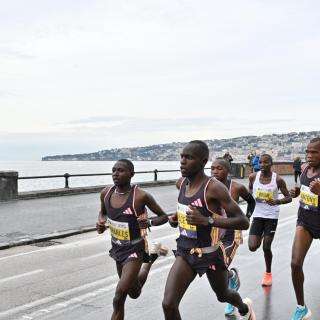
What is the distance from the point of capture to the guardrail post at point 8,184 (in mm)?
18531

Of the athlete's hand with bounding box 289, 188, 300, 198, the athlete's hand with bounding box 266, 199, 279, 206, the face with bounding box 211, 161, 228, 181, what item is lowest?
the athlete's hand with bounding box 266, 199, 279, 206

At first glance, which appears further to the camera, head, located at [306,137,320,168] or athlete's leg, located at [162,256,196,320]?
head, located at [306,137,320,168]

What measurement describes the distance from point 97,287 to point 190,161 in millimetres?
3306

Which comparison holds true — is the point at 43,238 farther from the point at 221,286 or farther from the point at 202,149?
the point at 202,149

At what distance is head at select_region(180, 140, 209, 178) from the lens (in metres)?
4.75

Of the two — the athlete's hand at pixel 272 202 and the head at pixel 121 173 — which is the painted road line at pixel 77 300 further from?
the athlete's hand at pixel 272 202

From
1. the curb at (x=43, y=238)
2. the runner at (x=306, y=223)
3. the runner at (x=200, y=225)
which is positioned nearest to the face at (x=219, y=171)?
the runner at (x=306, y=223)

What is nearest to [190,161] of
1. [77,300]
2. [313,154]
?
[313,154]

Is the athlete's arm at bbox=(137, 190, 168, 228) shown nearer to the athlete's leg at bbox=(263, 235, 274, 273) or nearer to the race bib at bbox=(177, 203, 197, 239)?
the race bib at bbox=(177, 203, 197, 239)

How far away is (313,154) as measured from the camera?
238 inches

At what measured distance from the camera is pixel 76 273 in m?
8.23

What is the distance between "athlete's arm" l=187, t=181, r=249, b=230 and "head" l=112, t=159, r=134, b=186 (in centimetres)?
110

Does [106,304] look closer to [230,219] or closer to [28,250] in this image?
[230,219]

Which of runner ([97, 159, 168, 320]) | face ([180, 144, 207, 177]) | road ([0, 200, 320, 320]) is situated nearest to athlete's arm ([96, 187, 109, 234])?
runner ([97, 159, 168, 320])
